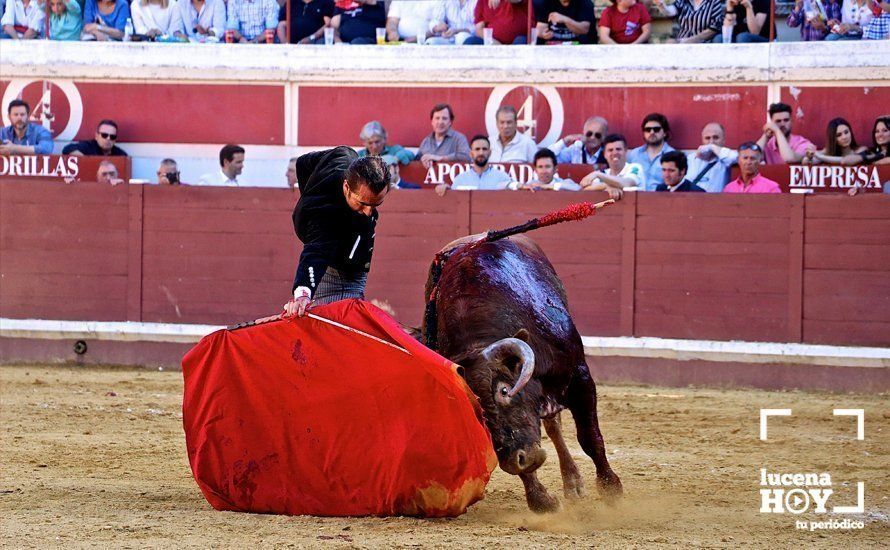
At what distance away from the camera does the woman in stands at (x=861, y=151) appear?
852 cm

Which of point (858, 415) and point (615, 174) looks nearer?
point (858, 415)

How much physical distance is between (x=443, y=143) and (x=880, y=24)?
10.6 feet

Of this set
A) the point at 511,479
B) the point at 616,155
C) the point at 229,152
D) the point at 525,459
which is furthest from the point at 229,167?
the point at 525,459

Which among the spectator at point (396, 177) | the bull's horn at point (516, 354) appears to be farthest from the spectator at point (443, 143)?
the bull's horn at point (516, 354)

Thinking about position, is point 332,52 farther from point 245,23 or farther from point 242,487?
point 242,487

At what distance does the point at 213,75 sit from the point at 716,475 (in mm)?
6360

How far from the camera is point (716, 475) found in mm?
5512

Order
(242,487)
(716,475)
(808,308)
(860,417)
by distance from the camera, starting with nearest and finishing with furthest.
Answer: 1. (242,487)
2. (716,475)
3. (860,417)
4. (808,308)

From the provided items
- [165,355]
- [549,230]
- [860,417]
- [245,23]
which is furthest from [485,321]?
[245,23]

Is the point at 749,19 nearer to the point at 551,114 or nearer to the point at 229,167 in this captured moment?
the point at 551,114

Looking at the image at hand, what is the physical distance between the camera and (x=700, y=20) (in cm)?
960

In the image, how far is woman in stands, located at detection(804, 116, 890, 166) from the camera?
852cm

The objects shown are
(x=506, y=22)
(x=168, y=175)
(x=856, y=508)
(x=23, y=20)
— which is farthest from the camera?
(x=23, y=20)

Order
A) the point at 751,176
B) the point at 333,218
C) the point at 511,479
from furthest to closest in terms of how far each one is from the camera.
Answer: the point at 751,176
the point at 511,479
the point at 333,218
